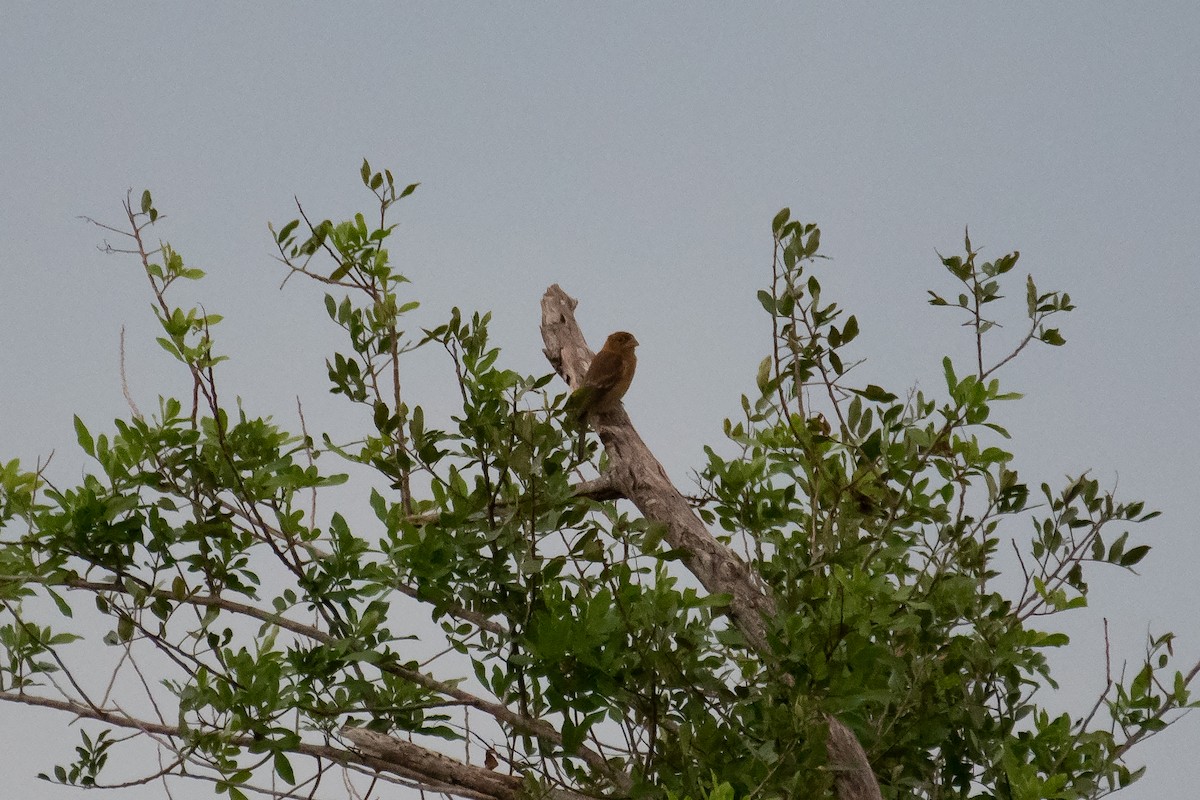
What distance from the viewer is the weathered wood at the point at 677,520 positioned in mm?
2803

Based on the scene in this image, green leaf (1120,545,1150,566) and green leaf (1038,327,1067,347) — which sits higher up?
green leaf (1038,327,1067,347)

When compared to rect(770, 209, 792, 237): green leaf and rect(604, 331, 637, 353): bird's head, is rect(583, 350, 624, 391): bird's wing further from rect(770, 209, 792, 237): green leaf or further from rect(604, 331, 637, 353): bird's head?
rect(770, 209, 792, 237): green leaf

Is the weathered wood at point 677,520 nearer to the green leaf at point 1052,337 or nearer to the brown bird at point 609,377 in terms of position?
the brown bird at point 609,377

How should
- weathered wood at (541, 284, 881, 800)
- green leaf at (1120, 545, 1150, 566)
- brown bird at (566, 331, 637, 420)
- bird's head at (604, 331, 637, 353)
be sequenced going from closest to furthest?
1. weathered wood at (541, 284, 881, 800)
2. green leaf at (1120, 545, 1150, 566)
3. brown bird at (566, 331, 637, 420)
4. bird's head at (604, 331, 637, 353)

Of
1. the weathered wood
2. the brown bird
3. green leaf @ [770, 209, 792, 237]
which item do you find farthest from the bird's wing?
green leaf @ [770, 209, 792, 237]

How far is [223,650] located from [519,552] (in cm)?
73

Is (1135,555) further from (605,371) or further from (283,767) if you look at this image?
(283,767)

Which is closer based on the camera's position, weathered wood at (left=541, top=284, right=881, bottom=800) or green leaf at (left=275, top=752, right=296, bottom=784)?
green leaf at (left=275, top=752, right=296, bottom=784)

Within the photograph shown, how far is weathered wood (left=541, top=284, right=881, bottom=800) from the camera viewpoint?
2.80 metres

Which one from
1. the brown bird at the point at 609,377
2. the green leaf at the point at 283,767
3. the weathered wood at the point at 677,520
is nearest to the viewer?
the green leaf at the point at 283,767

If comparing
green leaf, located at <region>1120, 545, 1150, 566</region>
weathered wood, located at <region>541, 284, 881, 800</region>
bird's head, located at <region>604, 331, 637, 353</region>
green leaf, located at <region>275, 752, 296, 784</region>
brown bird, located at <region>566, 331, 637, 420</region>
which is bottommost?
green leaf, located at <region>275, 752, 296, 784</region>

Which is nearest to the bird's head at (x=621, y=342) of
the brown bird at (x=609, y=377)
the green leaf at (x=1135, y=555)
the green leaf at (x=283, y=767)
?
the brown bird at (x=609, y=377)

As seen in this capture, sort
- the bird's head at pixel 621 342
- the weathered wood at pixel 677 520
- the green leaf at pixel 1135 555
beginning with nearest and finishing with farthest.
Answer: the weathered wood at pixel 677 520 → the green leaf at pixel 1135 555 → the bird's head at pixel 621 342

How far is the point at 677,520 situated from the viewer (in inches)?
130
